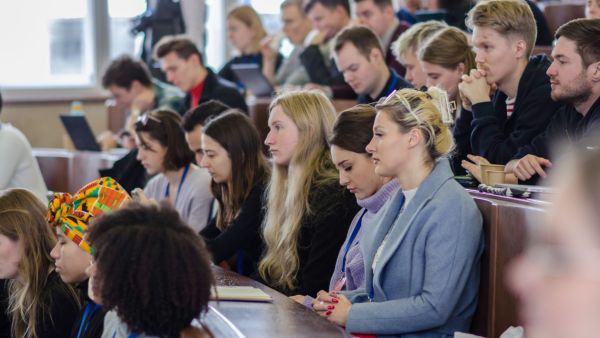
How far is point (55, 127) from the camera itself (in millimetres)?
9211

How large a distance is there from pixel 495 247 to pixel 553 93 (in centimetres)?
66

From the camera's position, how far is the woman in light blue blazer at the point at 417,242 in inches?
104

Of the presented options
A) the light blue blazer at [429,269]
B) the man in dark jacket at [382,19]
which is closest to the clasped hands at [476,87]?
the light blue blazer at [429,269]

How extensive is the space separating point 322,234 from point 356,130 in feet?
1.33

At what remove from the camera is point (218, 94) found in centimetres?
566

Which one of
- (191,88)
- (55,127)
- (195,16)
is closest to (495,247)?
(191,88)

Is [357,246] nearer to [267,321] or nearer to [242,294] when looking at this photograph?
[242,294]

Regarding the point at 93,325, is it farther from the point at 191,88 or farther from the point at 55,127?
the point at 55,127

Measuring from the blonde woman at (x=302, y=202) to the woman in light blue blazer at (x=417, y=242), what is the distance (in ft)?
1.58

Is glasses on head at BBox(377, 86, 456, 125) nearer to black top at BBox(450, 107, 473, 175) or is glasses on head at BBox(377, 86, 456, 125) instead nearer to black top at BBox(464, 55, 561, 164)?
black top at BBox(464, 55, 561, 164)

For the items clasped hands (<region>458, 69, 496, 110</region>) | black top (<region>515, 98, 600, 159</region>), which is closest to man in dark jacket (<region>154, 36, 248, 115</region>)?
clasped hands (<region>458, 69, 496, 110</region>)

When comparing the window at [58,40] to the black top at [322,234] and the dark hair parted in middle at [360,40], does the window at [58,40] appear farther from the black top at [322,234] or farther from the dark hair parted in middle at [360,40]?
the black top at [322,234]

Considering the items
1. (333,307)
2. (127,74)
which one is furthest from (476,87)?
(127,74)

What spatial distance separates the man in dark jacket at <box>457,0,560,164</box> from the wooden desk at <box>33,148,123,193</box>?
308cm
